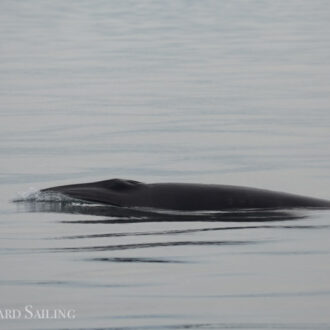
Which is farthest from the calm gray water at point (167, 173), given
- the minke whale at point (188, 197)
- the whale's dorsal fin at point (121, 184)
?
the whale's dorsal fin at point (121, 184)

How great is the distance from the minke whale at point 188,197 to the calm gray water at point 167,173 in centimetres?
31

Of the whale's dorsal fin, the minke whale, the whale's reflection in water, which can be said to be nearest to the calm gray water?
the whale's reflection in water

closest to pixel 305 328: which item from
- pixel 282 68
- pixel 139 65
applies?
pixel 282 68

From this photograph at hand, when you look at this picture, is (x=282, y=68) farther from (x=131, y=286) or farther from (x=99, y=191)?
(x=131, y=286)

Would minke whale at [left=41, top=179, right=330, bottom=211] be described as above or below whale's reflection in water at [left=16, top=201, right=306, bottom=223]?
above

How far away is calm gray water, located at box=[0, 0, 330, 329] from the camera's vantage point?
13391 millimetres

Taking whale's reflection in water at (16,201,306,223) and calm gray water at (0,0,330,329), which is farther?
whale's reflection in water at (16,201,306,223)

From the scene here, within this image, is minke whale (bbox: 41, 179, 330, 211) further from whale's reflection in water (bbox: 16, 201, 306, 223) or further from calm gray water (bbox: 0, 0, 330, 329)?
calm gray water (bbox: 0, 0, 330, 329)

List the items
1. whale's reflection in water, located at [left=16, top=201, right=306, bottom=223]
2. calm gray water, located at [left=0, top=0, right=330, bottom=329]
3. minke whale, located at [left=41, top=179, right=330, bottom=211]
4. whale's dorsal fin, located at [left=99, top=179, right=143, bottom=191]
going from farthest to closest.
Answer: whale's dorsal fin, located at [left=99, top=179, right=143, bottom=191] → minke whale, located at [left=41, top=179, right=330, bottom=211] → whale's reflection in water, located at [left=16, top=201, right=306, bottom=223] → calm gray water, located at [left=0, top=0, right=330, bottom=329]

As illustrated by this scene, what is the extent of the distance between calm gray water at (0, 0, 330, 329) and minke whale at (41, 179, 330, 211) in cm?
31

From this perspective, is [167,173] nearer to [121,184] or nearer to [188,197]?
[121,184]

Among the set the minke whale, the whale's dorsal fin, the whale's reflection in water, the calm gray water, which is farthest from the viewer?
the whale's dorsal fin

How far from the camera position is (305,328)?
1246 centimetres

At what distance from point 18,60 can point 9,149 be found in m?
23.4
